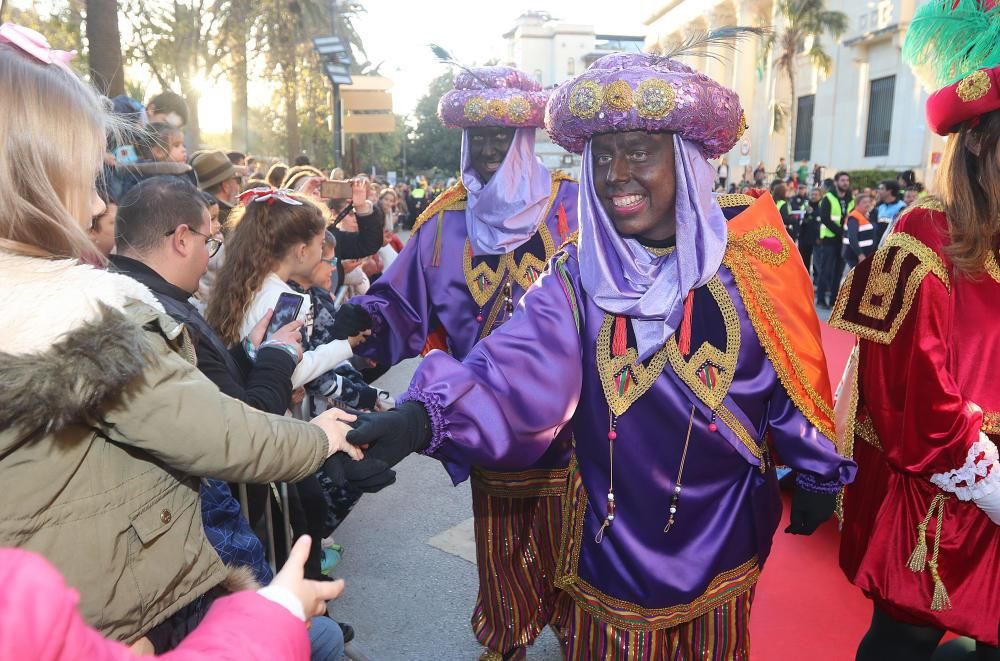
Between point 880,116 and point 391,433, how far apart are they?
101ft

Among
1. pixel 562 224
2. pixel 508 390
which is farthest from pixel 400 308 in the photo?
pixel 508 390

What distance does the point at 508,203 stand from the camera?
319 cm

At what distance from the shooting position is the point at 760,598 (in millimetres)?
3459

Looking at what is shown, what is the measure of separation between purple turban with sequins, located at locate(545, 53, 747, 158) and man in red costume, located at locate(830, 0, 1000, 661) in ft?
2.16

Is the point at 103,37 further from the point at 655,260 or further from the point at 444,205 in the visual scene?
the point at 655,260

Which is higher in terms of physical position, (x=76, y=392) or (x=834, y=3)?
(x=834, y=3)

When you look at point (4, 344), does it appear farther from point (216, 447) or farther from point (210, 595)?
point (210, 595)

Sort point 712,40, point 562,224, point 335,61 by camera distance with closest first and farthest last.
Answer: point 712,40, point 562,224, point 335,61

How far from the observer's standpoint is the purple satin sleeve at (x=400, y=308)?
320 cm

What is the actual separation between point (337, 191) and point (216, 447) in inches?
138

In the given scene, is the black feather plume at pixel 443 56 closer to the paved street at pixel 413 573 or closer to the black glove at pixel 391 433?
the black glove at pixel 391 433

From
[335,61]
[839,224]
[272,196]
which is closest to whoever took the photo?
[272,196]

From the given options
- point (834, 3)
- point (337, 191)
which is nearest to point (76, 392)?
point (337, 191)

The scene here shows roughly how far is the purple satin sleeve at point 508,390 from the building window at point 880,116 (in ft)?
95.7
